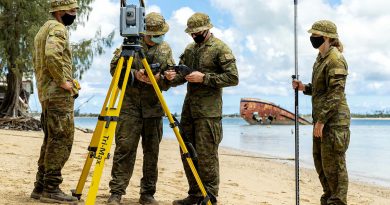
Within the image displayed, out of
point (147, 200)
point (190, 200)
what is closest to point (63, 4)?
point (147, 200)

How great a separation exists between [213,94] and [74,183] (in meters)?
2.86

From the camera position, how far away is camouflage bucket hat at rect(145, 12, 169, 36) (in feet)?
20.4

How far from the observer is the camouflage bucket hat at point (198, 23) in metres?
6.04

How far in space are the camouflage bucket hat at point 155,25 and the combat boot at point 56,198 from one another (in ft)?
6.17

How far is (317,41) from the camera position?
584 cm

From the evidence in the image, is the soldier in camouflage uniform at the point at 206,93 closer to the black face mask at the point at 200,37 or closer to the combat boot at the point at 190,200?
the black face mask at the point at 200,37

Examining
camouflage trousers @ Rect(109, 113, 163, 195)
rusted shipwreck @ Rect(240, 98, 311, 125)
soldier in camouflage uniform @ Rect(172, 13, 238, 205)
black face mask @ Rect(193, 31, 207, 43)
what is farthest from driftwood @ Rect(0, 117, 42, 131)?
rusted shipwreck @ Rect(240, 98, 311, 125)

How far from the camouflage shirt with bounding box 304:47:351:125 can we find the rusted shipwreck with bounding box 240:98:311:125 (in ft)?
226

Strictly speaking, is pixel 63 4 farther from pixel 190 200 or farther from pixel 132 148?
pixel 190 200

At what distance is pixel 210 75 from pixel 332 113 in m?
1.27

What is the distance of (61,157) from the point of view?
6129 millimetres

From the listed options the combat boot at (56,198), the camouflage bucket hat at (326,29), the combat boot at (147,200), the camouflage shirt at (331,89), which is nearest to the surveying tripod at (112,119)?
the combat boot at (56,198)

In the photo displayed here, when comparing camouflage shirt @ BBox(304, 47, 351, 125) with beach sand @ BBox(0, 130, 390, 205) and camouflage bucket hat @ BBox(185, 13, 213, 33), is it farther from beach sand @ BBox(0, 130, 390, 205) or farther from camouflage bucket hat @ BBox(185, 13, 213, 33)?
beach sand @ BBox(0, 130, 390, 205)

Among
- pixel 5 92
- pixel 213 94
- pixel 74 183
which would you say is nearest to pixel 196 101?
pixel 213 94
